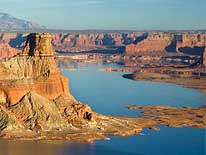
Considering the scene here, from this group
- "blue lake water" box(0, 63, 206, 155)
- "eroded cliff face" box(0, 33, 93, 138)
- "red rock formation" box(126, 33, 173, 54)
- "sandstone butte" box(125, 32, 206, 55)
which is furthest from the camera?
"red rock formation" box(126, 33, 173, 54)

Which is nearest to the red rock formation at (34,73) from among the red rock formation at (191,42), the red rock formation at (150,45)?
the red rock formation at (150,45)

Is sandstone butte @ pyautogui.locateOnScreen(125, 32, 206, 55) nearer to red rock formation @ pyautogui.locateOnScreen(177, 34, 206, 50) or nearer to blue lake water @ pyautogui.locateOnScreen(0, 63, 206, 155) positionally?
red rock formation @ pyautogui.locateOnScreen(177, 34, 206, 50)

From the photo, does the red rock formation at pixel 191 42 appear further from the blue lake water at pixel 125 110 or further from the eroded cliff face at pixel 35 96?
the eroded cliff face at pixel 35 96

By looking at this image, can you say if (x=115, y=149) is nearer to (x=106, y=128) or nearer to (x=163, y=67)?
(x=106, y=128)

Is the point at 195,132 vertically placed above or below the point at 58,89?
below

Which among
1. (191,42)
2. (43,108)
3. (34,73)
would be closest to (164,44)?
(191,42)

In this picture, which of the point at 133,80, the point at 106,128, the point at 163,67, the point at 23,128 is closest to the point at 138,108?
the point at 106,128

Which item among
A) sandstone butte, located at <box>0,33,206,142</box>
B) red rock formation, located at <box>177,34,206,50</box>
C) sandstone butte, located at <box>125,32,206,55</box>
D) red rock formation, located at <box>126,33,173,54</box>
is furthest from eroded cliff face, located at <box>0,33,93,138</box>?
red rock formation, located at <box>177,34,206,50</box>
